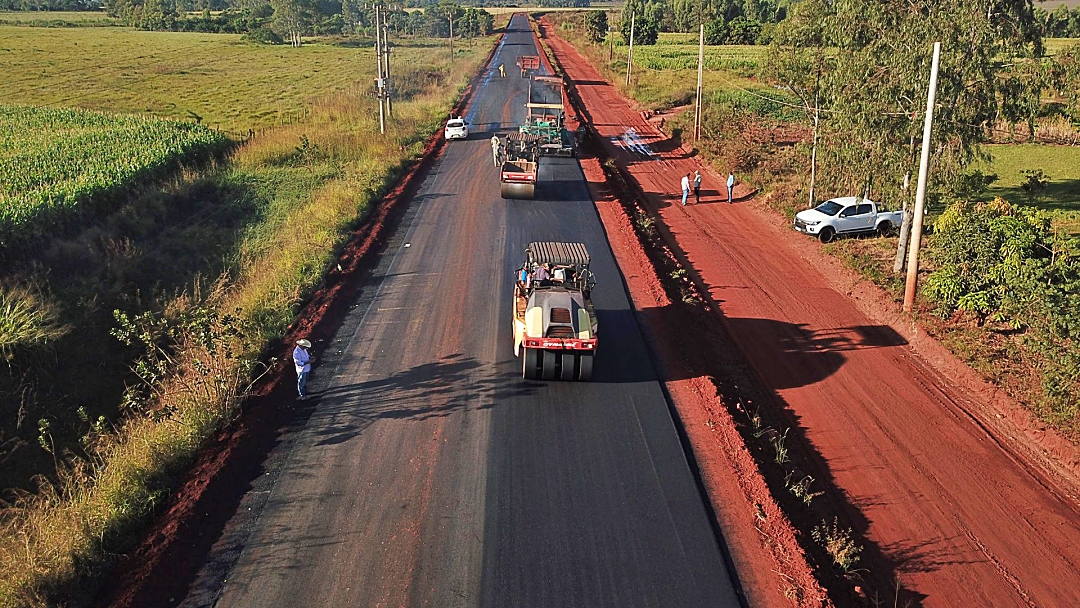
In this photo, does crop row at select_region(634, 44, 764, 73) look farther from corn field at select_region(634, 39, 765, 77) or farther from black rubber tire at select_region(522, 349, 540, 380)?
black rubber tire at select_region(522, 349, 540, 380)

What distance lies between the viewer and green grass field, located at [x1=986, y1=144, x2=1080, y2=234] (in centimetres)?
3177

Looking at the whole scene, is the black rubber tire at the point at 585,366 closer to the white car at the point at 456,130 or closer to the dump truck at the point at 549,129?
the dump truck at the point at 549,129

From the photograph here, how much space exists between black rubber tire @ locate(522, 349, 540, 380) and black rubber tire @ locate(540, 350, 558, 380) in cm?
11

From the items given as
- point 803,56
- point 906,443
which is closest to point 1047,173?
point 803,56

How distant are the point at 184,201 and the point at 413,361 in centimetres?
2080

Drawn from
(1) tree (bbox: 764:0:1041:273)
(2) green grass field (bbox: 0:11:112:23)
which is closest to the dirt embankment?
(1) tree (bbox: 764:0:1041:273)

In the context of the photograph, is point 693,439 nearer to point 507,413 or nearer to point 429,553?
point 507,413

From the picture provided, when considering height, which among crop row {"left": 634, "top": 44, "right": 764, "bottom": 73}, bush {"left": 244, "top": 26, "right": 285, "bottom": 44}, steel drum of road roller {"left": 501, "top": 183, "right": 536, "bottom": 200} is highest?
bush {"left": 244, "top": 26, "right": 285, "bottom": 44}

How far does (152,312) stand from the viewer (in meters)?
22.9

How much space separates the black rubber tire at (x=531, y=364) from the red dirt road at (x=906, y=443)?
5.69m

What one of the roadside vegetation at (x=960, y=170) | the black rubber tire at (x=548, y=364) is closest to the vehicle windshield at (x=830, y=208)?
the roadside vegetation at (x=960, y=170)

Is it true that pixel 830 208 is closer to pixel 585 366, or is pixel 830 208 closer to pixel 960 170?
pixel 960 170

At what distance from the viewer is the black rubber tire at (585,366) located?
1617 centimetres

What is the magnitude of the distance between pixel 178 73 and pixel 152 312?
6952cm
